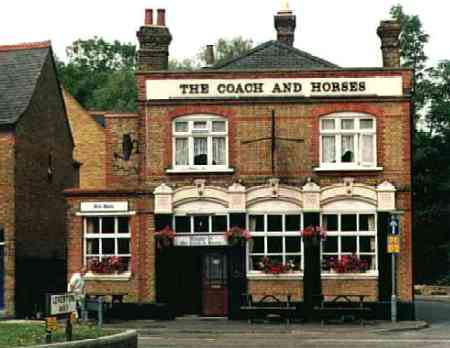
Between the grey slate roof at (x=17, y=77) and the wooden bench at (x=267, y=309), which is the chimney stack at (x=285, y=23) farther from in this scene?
the wooden bench at (x=267, y=309)

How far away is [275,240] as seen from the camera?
121ft

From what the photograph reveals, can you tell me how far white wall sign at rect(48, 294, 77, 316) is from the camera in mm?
20703

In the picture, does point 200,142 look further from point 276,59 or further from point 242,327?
point 242,327

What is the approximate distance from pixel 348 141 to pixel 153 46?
6.74 metres

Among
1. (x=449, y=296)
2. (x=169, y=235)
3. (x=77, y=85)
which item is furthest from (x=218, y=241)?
(x=77, y=85)

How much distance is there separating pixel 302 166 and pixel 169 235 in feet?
14.7

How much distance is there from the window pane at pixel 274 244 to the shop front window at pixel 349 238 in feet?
4.23

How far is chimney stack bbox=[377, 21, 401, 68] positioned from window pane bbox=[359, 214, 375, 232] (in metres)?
4.68

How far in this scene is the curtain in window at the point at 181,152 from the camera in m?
37.2

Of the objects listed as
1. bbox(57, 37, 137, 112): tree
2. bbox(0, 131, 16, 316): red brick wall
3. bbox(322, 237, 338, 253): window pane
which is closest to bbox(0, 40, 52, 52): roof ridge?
bbox(0, 131, 16, 316): red brick wall

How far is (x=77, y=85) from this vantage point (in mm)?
91812

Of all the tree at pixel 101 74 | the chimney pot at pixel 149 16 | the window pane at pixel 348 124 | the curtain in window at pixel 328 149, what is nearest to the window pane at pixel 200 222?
the curtain in window at pixel 328 149

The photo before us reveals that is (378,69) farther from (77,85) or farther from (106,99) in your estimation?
(77,85)

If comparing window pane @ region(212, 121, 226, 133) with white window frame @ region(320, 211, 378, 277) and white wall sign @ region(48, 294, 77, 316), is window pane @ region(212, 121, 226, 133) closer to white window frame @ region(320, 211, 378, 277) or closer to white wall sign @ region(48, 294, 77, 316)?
white window frame @ region(320, 211, 378, 277)
